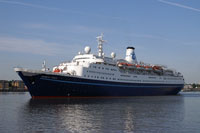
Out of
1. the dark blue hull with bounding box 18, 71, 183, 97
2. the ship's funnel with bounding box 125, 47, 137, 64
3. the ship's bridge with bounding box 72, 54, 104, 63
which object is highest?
the ship's funnel with bounding box 125, 47, 137, 64

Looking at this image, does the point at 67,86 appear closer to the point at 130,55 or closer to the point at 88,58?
the point at 88,58

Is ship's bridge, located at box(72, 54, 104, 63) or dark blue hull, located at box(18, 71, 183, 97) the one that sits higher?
ship's bridge, located at box(72, 54, 104, 63)

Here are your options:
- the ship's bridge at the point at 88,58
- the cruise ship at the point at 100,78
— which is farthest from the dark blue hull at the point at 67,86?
the ship's bridge at the point at 88,58

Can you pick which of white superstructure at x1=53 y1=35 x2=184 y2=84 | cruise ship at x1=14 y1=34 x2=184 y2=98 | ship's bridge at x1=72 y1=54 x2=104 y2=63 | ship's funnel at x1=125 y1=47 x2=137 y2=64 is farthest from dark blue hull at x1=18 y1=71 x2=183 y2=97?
ship's funnel at x1=125 y1=47 x2=137 y2=64

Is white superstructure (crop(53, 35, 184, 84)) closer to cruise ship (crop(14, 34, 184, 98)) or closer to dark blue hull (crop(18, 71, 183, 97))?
cruise ship (crop(14, 34, 184, 98))

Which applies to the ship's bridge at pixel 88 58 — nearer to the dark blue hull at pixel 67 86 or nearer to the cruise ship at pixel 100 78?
the cruise ship at pixel 100 78

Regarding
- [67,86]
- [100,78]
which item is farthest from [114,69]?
[67,86]

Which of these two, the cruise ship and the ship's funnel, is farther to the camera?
the ship's funnel

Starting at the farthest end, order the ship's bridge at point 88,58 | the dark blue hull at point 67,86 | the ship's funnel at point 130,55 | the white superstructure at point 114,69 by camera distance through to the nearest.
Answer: the ship's funnel at point 130,55
the ship's bridge at point 88,58
the white superstructure at point 114,69
the dark blue hull at point 67,86

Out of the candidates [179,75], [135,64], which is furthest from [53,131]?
[179,75]

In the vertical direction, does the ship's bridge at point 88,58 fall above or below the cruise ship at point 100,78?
above

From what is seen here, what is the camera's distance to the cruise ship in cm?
3903

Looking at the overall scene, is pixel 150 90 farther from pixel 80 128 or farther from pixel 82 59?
pixel 80 128

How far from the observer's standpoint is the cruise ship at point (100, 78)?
A: 39031mm
